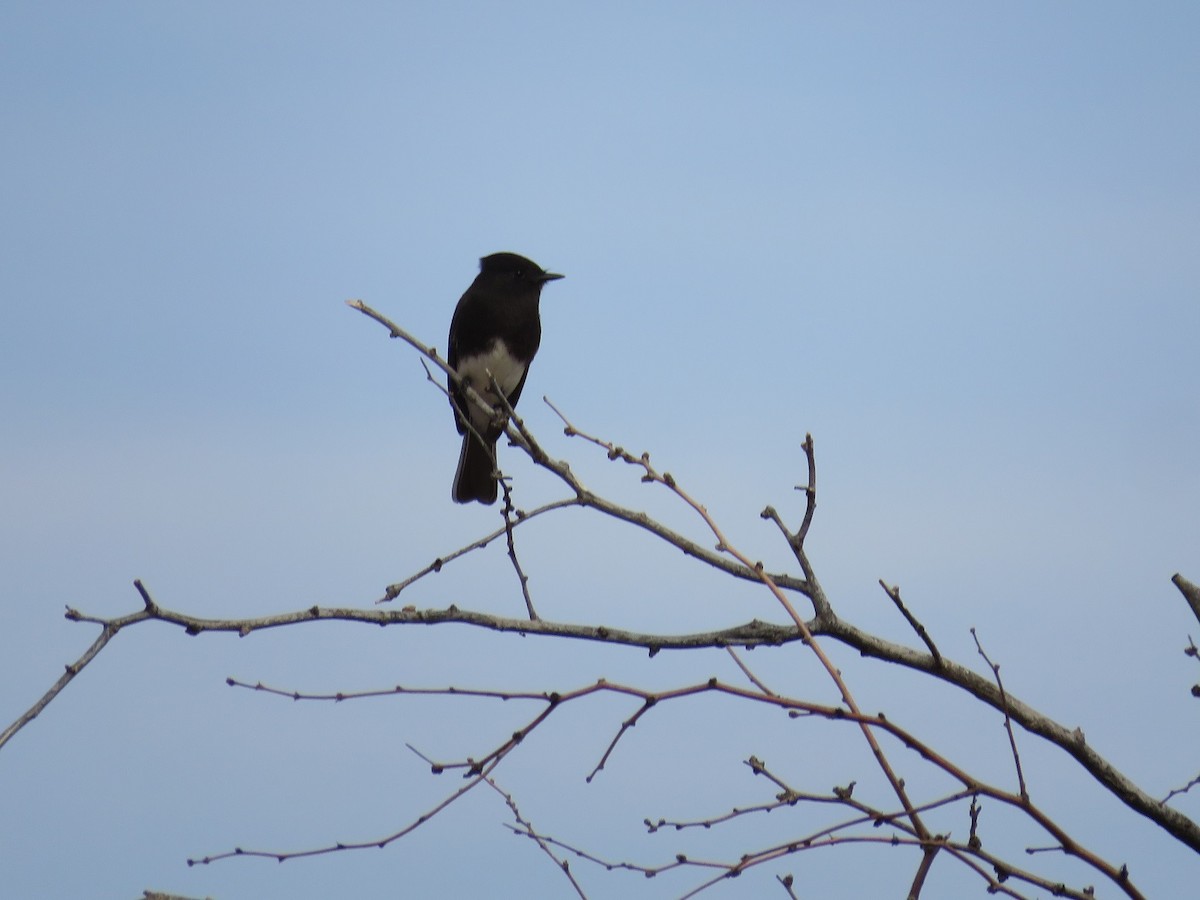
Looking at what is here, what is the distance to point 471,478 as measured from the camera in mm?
8211

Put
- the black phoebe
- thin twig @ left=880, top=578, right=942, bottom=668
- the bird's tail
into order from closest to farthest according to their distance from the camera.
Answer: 1. thin twig @ left=880, top=578, right=942, bottom=668
2. the bird's tail
3. the black phoebe

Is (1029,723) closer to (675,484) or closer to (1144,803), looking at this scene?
(1144,803)

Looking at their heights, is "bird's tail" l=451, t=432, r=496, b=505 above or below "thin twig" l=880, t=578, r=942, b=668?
above

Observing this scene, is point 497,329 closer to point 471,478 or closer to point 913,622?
point 471,478

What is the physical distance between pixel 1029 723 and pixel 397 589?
1619 millimetres

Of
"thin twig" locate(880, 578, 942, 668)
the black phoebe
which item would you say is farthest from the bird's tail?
"thin twig" locate(880, 578, 942, 668)

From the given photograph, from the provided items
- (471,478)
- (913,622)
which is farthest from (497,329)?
(913,622)

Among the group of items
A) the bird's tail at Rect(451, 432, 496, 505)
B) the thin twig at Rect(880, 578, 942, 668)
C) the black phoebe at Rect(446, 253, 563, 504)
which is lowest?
the thin twig at Rect(880, 578, 942, 668)

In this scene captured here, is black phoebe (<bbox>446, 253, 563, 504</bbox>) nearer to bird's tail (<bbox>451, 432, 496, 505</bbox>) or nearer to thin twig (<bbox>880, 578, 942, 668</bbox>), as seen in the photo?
bird's tail (<bbox>451, 432, 496, 505</bbox>)

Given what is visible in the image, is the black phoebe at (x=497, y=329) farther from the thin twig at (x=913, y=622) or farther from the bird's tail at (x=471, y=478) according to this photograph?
the thin twig at (x=913, y=622)

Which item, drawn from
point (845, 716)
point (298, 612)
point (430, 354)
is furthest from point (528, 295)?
point (845, 716)

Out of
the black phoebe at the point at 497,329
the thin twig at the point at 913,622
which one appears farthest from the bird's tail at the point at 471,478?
the thin twig at the point at 913,622

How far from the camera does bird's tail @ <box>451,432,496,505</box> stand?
8.16 m

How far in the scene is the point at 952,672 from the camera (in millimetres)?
3037
